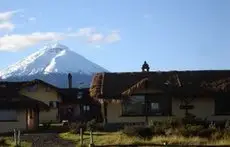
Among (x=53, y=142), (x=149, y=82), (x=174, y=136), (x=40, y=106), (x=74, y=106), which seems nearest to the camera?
(x=174, y=136)

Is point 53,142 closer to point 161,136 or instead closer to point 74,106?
point 161,136

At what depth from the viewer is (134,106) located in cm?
4453

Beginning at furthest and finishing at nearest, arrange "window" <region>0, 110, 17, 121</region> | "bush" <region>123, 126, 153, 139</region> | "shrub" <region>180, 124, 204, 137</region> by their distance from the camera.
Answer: "window" <region>0, 110, 17, 121</region> → "bush" <region>123, 126, 153, 139</region> → "shrub" <region>180, 124, 204, 137</region>

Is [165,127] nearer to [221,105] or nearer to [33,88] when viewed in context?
[221,105]

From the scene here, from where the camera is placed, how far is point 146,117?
44438mm

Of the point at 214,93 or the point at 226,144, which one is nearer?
the point at 226,144

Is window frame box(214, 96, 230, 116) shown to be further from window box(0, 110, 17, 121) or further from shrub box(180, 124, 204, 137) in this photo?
window box(0, 110, 17, 121)

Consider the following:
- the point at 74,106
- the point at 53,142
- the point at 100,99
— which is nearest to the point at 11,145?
the point at 53,142

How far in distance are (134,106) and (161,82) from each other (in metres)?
3.29

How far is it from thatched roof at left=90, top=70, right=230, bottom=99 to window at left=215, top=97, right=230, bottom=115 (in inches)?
27.2

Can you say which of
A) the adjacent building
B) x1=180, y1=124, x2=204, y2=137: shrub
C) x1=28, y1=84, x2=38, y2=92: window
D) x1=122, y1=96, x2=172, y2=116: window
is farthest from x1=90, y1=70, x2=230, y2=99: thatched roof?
x1=180, y1=124, x2=204, y2=137: shrub

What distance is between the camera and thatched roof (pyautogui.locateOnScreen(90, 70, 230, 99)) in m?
44.8

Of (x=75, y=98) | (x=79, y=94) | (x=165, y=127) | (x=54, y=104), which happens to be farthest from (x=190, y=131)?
(x=79, y=94)

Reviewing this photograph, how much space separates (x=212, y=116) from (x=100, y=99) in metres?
8.55
